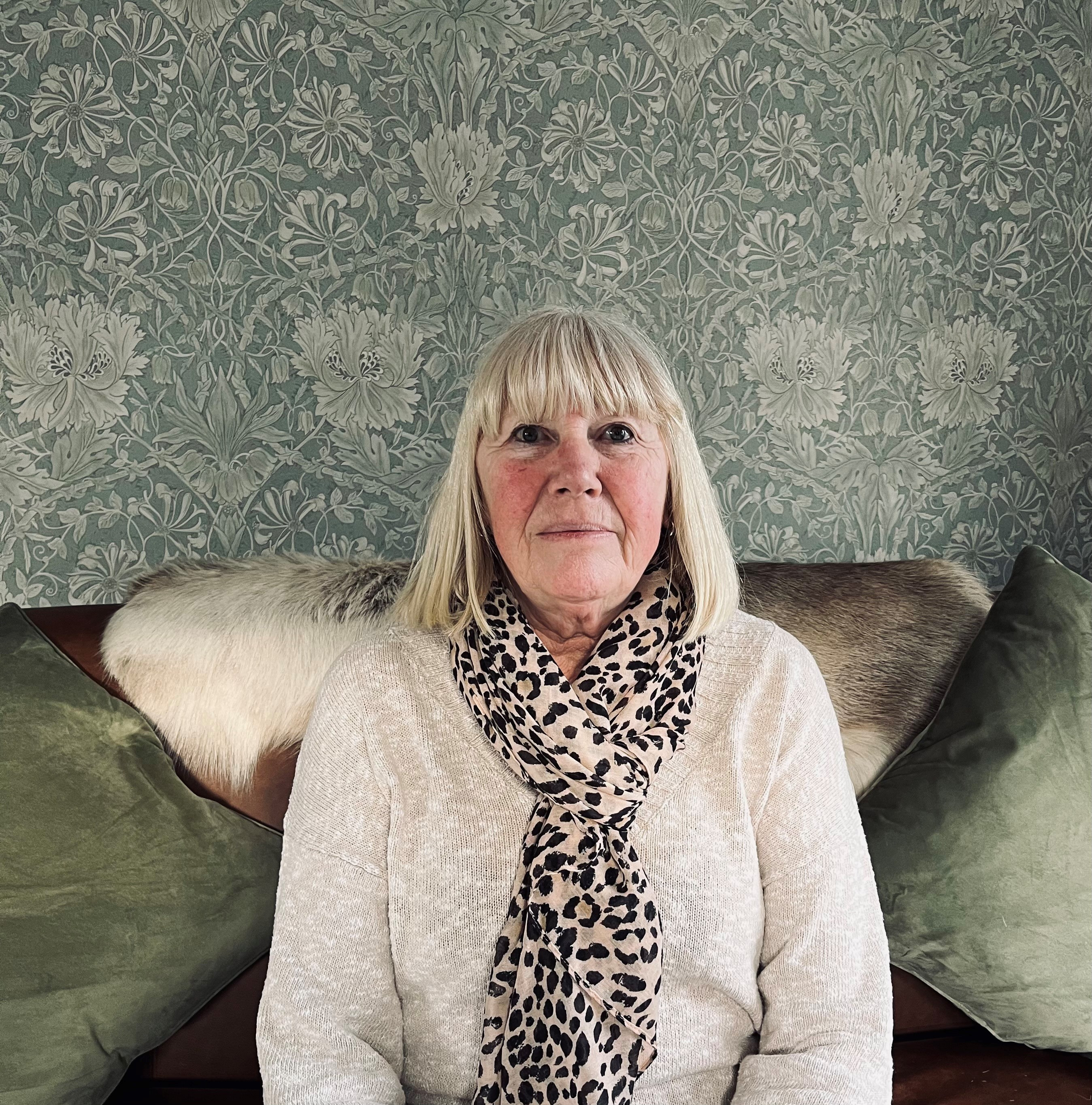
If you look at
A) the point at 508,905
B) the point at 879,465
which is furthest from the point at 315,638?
the point at 879,465

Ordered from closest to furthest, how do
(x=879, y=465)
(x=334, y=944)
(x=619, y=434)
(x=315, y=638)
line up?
(x=334, y=944), (x=619, y=434), (x=315, y=638), (x=879, y=465)

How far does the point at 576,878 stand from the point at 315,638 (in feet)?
2.01

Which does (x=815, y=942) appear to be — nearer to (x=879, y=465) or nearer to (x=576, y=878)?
(x=576, y=878)

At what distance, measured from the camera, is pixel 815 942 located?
117 centimetres

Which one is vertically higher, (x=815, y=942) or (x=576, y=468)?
(x=576, y=468)

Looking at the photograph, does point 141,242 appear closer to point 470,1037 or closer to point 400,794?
point 400,794

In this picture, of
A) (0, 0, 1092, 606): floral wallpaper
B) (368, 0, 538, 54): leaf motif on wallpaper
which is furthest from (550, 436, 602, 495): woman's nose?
(368, 0, 538, 54): leaf motif on wallpaper

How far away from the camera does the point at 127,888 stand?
55.6 inches

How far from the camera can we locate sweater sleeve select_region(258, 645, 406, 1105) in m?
1.12

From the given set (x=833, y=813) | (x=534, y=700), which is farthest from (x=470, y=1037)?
(x=833, y=813)

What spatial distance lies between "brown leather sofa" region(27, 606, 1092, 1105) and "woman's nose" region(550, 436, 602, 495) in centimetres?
65

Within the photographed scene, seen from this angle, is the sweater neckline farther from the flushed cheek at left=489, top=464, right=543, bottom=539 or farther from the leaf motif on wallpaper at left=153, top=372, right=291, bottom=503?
the leaf motif on wallpaper at left=153, top=372, right=291, bottom=503

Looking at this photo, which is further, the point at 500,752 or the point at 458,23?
the point at 458,23

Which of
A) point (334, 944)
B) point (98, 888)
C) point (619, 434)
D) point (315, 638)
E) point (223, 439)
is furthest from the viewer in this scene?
point (223, 439)
